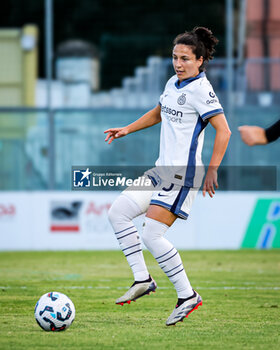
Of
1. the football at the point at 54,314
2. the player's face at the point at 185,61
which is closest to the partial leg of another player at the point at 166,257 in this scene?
the football at the point at 54,314

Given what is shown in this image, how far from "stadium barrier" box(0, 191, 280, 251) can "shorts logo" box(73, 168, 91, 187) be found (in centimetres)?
699

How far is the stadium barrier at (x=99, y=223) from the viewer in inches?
562

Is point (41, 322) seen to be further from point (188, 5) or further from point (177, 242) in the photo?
point (188, 5)

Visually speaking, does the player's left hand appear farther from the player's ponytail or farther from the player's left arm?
the player's ponytail

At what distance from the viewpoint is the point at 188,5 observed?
63.0 ft

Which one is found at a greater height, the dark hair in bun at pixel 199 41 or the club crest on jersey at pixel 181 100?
the dark hair in bun at pixel 199 41

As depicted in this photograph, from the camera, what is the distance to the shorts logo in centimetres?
720

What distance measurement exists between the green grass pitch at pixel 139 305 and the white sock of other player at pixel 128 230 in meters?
0.44

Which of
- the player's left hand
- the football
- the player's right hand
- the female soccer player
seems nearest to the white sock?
the female soccer player

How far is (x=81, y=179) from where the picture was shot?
23.7 feet

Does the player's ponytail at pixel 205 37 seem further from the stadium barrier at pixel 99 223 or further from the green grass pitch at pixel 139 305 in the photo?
the stadium barrier at pixel 99 223

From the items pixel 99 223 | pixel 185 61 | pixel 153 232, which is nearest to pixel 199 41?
pixel 185 61

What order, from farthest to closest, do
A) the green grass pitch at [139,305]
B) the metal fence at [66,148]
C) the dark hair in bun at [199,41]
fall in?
the metal fence at [66,148] < the dark hair in bun at [199,41] < the green grass pitch at [139,305]

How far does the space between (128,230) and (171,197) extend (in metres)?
0.47
